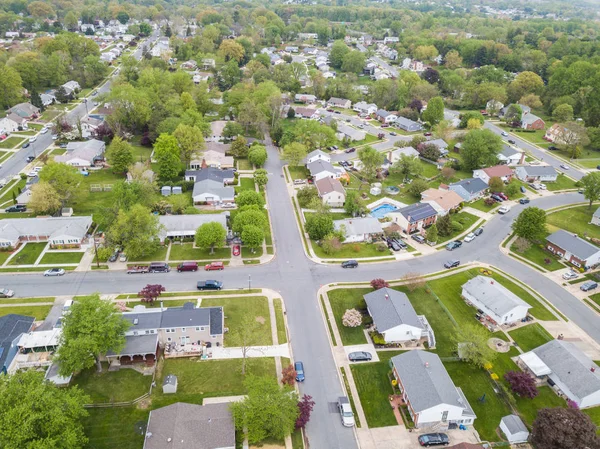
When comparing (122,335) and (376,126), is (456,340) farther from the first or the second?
(376,126)

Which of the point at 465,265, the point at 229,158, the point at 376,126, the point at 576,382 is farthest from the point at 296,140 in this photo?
the point at 576,382

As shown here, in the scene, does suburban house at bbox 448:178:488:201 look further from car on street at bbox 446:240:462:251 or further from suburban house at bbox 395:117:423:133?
suburban house at bbox 395:117:423:133

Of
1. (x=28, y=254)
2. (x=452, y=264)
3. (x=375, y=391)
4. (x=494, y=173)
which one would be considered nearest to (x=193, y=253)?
(x=28, y=254)

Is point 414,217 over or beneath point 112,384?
over

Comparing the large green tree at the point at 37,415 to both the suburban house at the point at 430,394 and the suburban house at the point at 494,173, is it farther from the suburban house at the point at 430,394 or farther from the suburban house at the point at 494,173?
the suburban house at the point at 494,173

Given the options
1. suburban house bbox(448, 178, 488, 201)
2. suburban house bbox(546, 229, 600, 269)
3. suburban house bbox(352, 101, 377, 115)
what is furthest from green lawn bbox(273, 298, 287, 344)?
suburban house bbox(352, 101, 377, 115)

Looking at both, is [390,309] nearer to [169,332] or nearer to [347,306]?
[347,306]
